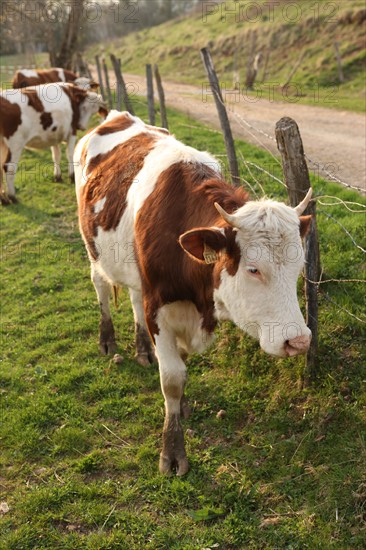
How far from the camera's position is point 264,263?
290 cm

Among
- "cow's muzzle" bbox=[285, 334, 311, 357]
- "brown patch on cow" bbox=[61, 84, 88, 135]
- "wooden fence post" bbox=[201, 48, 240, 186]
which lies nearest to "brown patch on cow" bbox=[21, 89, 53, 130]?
"brown patch on cow" bbox=[61, 84, 88, 135]

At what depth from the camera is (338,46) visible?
20359 mm

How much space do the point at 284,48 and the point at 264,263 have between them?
2401 cm

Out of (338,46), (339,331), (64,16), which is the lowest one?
(339,331)

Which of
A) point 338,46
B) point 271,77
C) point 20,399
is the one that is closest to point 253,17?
point 271,77

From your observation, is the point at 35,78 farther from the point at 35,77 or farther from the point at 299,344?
the point at 299,344

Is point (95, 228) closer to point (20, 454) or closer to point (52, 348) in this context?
point (52, 348)

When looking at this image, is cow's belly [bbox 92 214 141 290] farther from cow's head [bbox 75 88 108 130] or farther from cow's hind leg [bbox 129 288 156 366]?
cow's head [bbox 75 88 108 130]

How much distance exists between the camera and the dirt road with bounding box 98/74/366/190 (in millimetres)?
9266

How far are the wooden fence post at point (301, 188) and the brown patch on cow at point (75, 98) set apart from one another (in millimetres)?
8443

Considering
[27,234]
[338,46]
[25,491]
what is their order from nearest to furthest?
[25,491]
[27,234]
[338,46]

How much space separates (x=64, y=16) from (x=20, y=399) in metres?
22.4

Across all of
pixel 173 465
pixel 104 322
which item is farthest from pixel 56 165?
pixel 173 465

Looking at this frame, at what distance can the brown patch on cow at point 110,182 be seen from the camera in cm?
436
